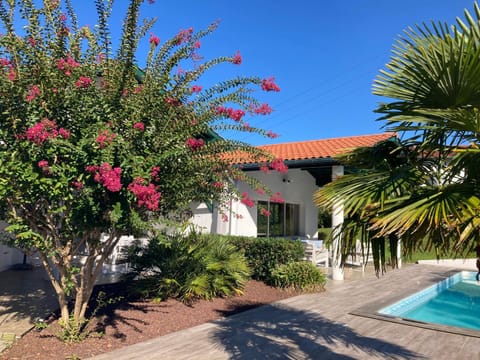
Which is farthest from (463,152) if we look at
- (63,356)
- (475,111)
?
(63,356)

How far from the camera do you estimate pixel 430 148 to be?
13.8ft

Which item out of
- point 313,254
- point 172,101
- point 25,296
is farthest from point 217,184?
point 313,254

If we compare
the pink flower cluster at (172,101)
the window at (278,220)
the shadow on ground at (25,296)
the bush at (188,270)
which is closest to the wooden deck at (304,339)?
the bush at (188,270)

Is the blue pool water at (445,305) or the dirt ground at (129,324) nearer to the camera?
the dirt ground at (129,324)

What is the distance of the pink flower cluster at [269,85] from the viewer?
222 inches

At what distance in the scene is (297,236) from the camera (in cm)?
1708

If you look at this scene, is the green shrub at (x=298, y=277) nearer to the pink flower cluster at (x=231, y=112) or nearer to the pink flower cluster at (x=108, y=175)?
the pink flower cluster at (x=231, y=112)

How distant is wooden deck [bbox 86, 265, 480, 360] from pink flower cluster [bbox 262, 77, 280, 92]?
3.82 m

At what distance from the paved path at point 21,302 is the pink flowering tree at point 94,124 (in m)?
1.21

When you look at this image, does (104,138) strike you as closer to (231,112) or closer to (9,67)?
(9,67)

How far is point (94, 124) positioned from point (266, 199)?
418 inches

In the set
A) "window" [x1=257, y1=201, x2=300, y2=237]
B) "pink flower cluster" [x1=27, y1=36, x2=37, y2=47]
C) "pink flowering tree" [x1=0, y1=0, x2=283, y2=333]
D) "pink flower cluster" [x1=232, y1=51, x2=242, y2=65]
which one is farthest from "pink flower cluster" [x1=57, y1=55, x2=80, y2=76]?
"window" [x1=257, y1=201, x2=300, y2=237]

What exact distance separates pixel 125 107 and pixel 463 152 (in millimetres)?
3964

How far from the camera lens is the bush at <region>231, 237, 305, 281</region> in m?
10.4
